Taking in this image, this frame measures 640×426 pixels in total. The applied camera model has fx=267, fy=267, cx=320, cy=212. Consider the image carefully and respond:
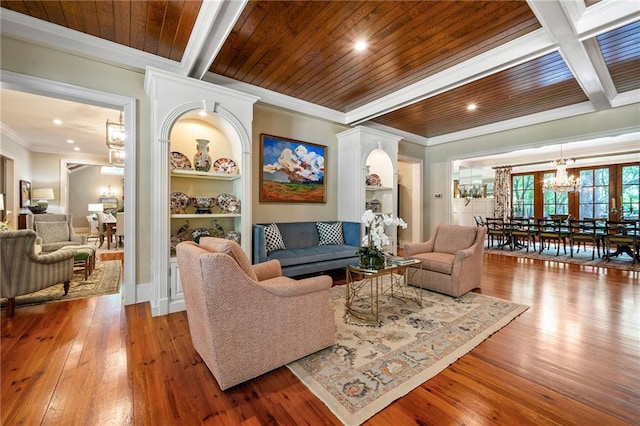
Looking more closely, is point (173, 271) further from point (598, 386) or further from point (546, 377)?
point (598, 386)

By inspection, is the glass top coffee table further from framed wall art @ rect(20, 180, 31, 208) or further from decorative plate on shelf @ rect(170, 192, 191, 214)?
framed wall art @ rect(20, 180, 31, 208)

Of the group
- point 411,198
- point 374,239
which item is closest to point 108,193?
point 411,198

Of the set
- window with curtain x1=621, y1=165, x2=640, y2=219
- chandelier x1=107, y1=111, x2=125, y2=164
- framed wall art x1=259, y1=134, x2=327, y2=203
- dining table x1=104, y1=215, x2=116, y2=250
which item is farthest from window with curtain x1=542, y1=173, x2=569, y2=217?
dining table x1=104, y1=215, x2=116, y2=250

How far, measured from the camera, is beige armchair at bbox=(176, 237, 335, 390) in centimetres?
160

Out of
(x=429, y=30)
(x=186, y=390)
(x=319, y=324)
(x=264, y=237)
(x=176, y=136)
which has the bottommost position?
(x=186, y=390)

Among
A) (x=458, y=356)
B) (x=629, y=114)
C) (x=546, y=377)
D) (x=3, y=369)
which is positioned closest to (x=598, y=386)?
(x=546, y=377)

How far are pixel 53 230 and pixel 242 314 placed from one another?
564cm

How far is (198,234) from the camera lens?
11.6 ft

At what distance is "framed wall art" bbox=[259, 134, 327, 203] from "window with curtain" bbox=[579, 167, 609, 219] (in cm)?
975

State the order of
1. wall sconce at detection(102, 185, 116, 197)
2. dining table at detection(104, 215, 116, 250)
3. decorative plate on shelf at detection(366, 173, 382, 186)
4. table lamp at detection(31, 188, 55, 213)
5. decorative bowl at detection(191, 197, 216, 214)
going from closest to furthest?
decorative bowl at detection(191, 197, 216, 214) < decorative plate on shelf at detection(366, 173, 382, 186) < table lamp at detection(31, 188, 55, 213) < dining table at detection(104, 215, 116, 250) < wall sconce at detection(102, 185, 116, 197)

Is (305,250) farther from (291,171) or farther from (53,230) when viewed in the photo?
(53,230)

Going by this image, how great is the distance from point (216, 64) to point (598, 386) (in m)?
4.65

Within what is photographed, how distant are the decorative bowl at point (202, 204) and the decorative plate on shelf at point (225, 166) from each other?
438 millimetres

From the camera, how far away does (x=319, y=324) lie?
2.07 metres
